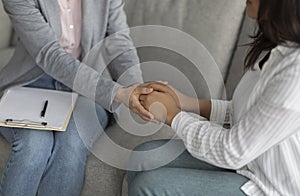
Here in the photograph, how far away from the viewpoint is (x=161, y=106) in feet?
4.48

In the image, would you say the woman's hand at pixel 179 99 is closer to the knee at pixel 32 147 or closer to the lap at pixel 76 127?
the lap at pixel 76 127

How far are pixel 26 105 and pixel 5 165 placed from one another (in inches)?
8.0

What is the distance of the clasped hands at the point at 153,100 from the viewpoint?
1.36 metres

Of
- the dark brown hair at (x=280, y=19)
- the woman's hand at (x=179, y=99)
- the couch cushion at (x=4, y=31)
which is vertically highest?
the dark brown hair at (x=280, y=19)

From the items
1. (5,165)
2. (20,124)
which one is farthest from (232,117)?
(5,165)

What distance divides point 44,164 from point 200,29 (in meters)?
0.72

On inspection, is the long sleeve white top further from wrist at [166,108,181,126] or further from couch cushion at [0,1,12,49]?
couch cushion at [0,1,12,49]

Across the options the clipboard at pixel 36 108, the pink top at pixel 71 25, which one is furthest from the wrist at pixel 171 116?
the pink top at pixel 71 25

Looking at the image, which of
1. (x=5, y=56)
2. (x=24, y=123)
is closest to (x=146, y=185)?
(x=24, y=123)

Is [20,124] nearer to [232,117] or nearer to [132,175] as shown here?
[132,175]

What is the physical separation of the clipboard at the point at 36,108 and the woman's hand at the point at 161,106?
245 mm

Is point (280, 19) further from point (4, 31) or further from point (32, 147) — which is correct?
point (4, 31)

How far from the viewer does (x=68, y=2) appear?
1604 mm

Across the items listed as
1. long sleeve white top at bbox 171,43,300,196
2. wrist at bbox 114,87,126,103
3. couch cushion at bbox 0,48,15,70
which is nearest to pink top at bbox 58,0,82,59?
wrist at bbox 114,87,126,103
